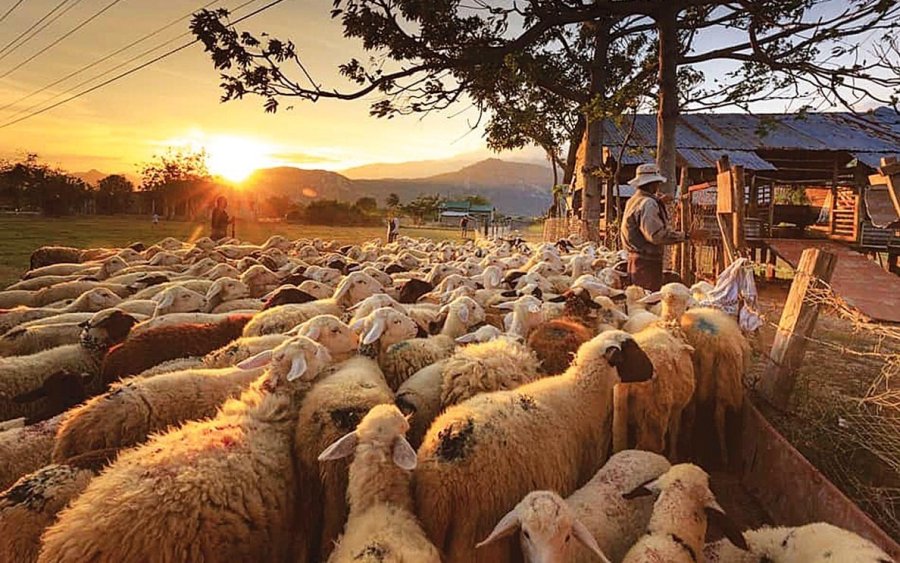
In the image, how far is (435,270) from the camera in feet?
31.2

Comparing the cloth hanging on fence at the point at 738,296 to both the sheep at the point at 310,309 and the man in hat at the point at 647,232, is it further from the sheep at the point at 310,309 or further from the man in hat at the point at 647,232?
the sheep at the point at 310,309

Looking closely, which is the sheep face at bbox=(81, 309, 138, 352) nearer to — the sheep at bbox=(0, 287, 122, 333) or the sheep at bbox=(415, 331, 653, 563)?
the sheep at bbox=(0, 287, 122, 333)

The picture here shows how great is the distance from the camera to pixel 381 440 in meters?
2.74

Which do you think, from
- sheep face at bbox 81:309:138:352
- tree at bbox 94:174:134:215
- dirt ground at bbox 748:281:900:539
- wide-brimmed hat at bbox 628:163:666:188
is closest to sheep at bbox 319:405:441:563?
dirt ground at bbox 748:281:900:539

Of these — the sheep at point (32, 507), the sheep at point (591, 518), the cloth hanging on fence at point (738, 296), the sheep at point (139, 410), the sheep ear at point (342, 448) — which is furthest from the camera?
the cloth hanging on fence at point (738, 296)

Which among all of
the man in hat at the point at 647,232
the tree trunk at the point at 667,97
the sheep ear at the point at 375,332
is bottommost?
the sheep ear at the point at 375,332

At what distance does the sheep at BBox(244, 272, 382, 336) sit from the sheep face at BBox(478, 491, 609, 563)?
3507mm

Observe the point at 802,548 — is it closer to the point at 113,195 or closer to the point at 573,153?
the point at 573,153

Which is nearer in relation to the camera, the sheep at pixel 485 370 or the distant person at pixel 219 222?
the sheep at pixel 485 370

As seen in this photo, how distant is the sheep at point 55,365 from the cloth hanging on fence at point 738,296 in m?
6.15

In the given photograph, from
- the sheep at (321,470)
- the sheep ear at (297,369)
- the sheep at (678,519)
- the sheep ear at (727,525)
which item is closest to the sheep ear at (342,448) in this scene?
the sheep at (321,470)

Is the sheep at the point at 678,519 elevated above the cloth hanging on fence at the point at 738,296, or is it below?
below

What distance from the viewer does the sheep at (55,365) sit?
424 cm

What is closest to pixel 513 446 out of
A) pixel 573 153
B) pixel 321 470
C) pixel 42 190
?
pixel 321 470
